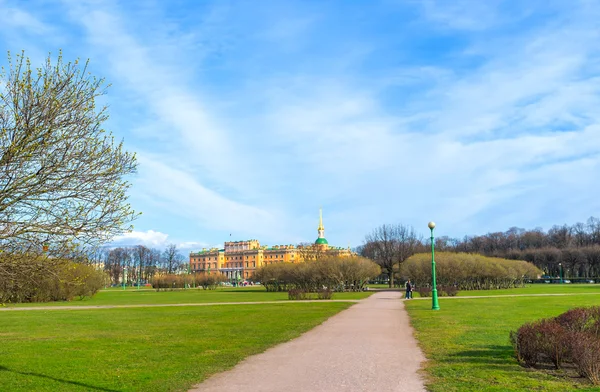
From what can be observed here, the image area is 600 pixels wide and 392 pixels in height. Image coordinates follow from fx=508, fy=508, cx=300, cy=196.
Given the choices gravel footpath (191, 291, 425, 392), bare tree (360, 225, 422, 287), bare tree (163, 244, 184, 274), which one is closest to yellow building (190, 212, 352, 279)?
bare tree (163, 244, 184, 274)

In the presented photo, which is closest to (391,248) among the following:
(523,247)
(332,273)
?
(332,273)

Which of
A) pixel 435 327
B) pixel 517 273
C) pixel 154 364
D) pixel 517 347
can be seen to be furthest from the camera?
pixel 517 273

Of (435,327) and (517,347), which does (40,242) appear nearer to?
(517,347)

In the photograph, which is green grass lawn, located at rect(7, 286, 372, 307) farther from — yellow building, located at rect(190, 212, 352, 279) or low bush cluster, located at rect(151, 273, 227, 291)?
yellow building, located at rect(190, 212, 352, 279)

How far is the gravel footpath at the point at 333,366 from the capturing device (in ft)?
32.6

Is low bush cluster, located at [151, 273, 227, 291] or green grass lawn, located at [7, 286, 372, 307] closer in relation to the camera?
green grass lawn, located at [7, 286, 372, 307]

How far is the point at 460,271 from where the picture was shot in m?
64.2

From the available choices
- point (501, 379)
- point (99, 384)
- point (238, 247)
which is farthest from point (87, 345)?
point (238, 247)

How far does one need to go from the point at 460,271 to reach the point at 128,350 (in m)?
55.3

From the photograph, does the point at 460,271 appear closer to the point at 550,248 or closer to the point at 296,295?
the point at 296,295

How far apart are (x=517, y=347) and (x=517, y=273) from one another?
235 ft

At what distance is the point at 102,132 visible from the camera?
37.8ft

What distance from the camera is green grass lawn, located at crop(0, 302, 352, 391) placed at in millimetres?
10859

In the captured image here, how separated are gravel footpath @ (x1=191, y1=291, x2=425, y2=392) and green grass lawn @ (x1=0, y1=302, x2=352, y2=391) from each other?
78 cm
